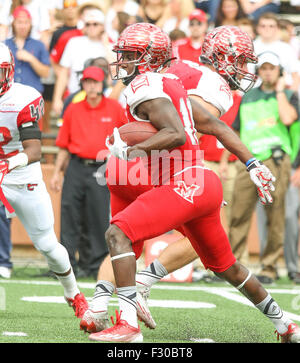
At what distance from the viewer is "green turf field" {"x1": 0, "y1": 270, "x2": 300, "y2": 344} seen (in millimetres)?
4559

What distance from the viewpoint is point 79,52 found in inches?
355

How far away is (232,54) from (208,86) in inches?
11.9

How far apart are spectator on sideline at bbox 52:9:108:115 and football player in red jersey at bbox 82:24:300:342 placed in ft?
14.9

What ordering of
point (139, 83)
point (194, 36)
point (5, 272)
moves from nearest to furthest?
1. point (139, 83)
2. point (5, 272)
3. point (194, 36)

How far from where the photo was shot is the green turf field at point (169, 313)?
4.56 meters

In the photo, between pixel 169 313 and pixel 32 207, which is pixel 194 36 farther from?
pixel 32 207

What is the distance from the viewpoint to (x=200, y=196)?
4172mm

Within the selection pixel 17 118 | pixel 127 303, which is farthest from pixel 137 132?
pixel 17 118

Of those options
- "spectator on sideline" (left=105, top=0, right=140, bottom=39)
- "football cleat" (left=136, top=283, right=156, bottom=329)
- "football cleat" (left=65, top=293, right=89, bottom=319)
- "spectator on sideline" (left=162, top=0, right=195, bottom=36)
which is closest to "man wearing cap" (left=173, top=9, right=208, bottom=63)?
"spectator on sideline" (left=162, top=0, right=195, bottom=36)

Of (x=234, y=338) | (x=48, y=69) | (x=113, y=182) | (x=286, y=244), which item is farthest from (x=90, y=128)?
(x=234, y=338)

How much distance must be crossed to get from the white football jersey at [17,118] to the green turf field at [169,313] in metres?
0.93

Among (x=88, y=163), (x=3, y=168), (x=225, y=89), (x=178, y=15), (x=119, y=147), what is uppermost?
(x=225, y=89)

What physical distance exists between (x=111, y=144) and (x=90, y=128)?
3675 mm

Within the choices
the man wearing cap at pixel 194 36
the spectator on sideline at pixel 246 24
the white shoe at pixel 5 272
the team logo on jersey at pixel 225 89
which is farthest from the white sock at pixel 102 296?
the spectator on sideline at pixel 246 24
